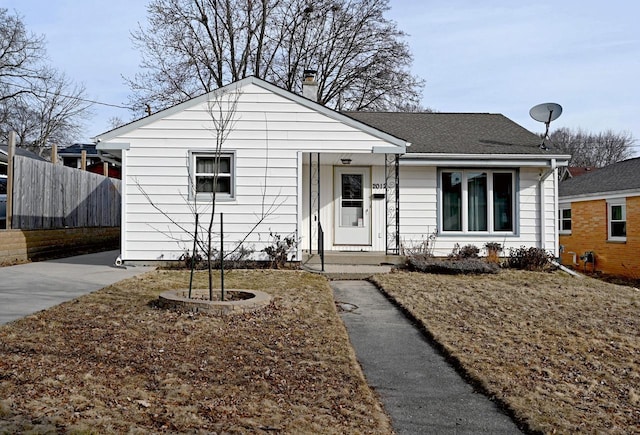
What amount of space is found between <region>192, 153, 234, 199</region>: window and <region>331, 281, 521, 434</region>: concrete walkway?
541cm

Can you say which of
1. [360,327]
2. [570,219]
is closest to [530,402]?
[360,327]

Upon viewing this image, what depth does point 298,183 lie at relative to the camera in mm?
12555

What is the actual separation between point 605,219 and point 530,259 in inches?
286

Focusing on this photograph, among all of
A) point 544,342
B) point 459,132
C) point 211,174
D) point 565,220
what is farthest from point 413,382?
point 565,220

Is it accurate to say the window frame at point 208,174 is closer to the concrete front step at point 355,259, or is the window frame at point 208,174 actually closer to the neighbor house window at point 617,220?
the concrete front step at point 355,259

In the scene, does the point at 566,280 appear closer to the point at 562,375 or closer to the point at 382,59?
the point at 562,375

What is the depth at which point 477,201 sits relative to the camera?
46.2 feet

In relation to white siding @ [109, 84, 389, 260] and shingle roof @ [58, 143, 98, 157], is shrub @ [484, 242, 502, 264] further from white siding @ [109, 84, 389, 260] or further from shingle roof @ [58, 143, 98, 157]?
shingle roof @ [58, 143, 98, 157]

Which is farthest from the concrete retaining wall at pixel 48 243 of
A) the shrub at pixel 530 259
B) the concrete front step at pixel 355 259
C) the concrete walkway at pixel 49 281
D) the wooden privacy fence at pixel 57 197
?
the shrub at pixel 530 259

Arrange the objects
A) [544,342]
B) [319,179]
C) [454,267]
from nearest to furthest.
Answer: [544,342] → [454,267] → [319,179]

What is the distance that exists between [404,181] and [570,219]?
34.0ft

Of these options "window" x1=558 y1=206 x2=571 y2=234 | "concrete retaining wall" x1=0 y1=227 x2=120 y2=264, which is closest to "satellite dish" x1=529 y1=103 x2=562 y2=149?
"window" x1=558 y1=206 x2=571 y2=234

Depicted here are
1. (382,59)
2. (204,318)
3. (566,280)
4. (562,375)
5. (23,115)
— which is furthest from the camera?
(23,115)

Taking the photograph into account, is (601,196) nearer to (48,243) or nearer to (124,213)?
(124,213)
